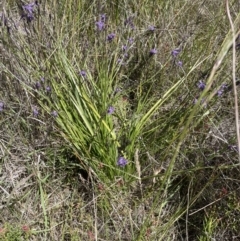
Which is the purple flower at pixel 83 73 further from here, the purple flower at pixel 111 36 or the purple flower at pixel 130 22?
the purple flower at pixel 130 22

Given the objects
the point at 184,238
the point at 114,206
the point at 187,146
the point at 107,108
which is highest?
the point at 107,108

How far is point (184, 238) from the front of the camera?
1.49 m

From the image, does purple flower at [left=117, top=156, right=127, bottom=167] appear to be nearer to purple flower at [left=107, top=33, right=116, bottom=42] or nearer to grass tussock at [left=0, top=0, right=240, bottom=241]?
grass tussock at [left=0, top=0, right=240, bottom=241]

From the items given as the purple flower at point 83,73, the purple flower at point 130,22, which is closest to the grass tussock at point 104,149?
the purple flower at point 83,73

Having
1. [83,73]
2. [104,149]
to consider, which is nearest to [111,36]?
[83,73]

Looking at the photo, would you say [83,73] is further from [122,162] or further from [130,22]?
[130,22]

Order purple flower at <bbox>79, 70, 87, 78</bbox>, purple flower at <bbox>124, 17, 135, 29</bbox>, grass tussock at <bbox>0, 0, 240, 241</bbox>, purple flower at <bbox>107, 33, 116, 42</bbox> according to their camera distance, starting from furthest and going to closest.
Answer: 1. purple flower at <bbox>124, 17, 135, 29</bbox>
2. purple flower at <bbox>107, 33, 116, 42</bbox>
3. purple flower at <bbox>79, 70, 87, 78</bbox>
4. grass tussock at <bbox>0, 0, 240, 241</bbox>

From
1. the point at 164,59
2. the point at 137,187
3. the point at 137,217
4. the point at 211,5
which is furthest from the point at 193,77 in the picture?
the point at 211,5

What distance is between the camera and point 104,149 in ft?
5.08

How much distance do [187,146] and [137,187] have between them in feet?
0.80

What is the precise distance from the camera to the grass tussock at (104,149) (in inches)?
57.4

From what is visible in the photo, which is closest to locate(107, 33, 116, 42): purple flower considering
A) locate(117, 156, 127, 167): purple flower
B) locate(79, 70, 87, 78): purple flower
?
locate(79, 70, 87, 78): purple flower

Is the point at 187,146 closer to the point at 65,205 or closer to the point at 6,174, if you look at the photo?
the point at 65,205

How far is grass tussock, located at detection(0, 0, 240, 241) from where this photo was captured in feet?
4.79
